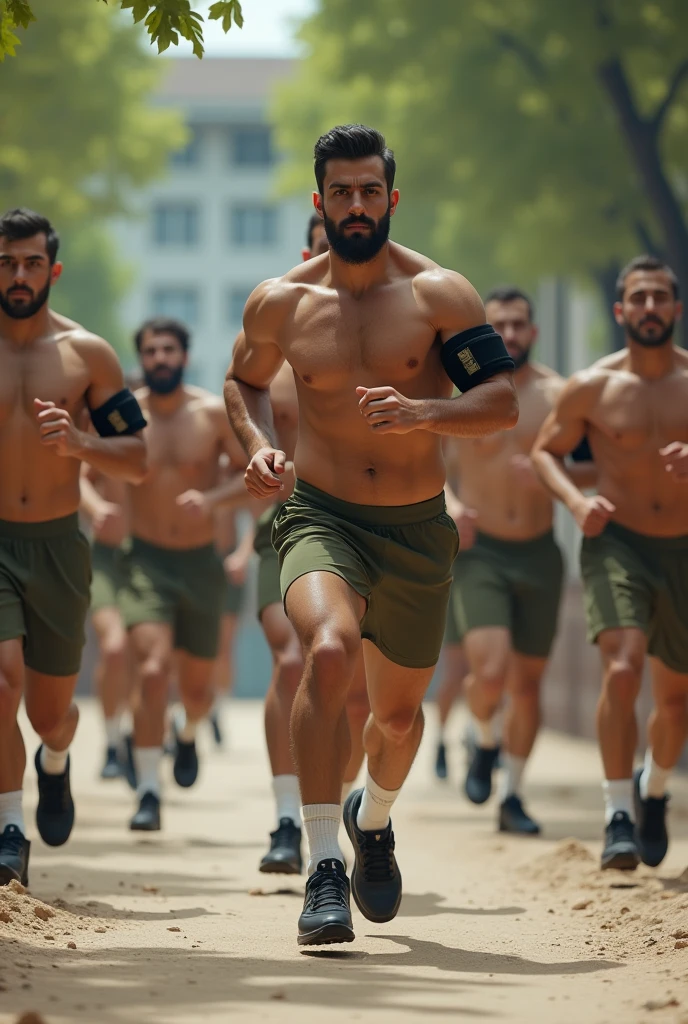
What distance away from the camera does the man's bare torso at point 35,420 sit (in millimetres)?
8164

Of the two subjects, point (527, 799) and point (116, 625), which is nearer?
point (116, 625)

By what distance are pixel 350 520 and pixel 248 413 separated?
1.84 ft

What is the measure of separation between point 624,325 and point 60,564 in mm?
2876

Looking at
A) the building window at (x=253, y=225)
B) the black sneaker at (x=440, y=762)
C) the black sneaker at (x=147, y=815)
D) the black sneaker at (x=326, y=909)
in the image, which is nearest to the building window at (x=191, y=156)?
the building window at (x=253, y=225)

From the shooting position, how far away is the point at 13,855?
773 centimetres

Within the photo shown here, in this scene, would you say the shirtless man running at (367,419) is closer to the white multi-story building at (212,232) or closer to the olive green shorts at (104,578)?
the olive green shorts at (104,578)

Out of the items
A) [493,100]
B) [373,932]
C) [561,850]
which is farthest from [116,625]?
[493,100]

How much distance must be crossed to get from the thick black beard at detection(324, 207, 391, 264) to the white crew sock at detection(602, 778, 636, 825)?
302 cm

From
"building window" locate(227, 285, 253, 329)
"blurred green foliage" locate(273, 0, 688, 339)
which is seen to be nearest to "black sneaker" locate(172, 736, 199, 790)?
"blurred green foliage" locate(273, 0, 688, 339)

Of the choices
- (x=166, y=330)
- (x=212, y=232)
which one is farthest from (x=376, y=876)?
(x=212, y=232)

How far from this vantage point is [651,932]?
278 inches

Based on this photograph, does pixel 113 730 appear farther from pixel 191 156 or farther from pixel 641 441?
pixel 191 156

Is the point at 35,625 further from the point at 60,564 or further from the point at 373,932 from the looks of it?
the point at 373,932

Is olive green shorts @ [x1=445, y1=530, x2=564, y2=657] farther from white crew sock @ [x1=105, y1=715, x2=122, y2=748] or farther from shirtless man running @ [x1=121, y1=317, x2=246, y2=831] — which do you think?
white crew sock @ [x1=105, y1=715, x2=122, y2=748]
